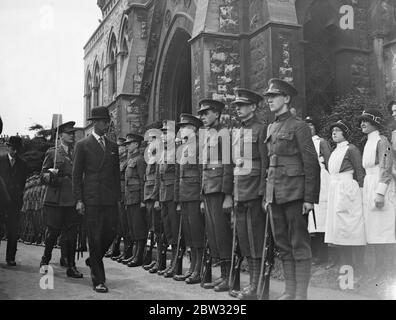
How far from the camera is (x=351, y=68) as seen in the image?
1196 centimetres

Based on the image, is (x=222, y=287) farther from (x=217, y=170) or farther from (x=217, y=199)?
(x=217, y=170)

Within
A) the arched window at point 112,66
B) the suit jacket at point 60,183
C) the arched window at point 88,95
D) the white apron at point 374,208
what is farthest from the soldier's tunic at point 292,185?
the arched window at point 88,95

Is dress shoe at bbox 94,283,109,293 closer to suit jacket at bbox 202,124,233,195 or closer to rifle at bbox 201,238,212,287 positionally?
rifle at bbox 201,238,212,287

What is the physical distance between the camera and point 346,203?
644cm

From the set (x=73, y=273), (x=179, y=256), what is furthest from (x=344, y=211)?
(x=73, y=273)

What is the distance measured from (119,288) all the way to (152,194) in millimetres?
2188

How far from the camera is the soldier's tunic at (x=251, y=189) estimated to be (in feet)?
18.3

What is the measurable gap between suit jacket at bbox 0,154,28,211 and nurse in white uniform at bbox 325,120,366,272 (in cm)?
535

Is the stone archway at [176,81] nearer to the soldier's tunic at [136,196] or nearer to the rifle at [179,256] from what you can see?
the soldier's tunic at [136,196]

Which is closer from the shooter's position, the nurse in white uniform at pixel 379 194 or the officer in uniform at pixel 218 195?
the nurse in white uniform at pixel 379 194

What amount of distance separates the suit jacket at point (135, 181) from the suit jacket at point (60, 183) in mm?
1206

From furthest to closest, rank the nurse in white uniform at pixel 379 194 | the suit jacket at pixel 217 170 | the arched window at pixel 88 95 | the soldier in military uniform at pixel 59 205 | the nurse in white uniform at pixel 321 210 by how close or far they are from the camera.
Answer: the arched window at pixel 88 95
the soldier in military uniform at pixel 59 205
the nurse in white uniform at pixel 321 210
the suit jacket at pixel 217 170
the nurse in white uniform at pixel 379 194

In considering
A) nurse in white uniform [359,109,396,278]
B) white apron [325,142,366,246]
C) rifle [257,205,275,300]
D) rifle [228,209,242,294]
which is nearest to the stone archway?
white apron [325,142,366,246]
